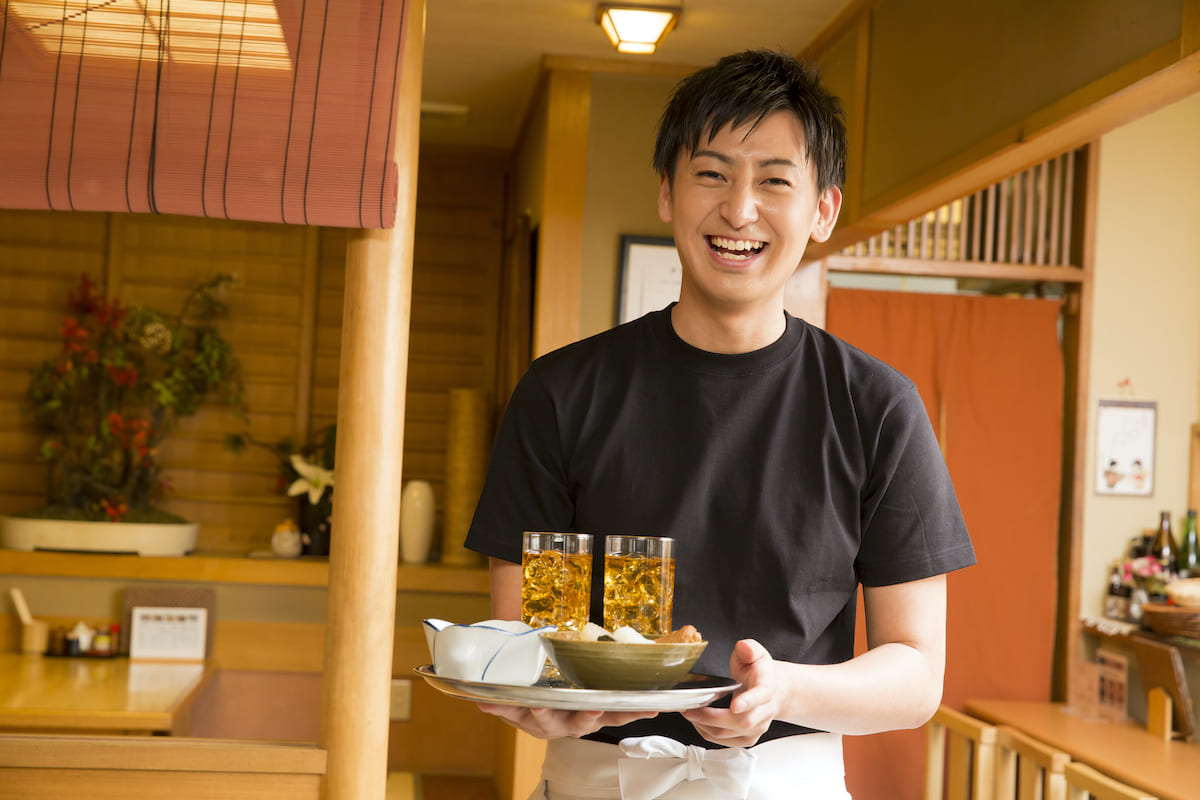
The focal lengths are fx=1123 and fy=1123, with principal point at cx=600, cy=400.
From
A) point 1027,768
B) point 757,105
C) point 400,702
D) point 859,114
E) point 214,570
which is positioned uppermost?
point 859,114

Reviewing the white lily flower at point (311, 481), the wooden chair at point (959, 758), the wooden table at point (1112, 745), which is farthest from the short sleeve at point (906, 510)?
the white lily flower at point (311, 481)

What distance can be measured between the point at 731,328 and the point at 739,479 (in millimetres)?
169

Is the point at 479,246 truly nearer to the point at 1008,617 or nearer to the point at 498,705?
the point at 1008,617

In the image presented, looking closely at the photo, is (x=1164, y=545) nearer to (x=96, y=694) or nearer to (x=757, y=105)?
(x=757, y=105)

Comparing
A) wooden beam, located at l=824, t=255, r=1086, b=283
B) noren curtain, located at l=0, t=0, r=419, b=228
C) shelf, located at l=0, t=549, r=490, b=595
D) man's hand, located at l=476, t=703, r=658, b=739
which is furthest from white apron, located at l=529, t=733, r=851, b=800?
wooden beam, located at l=824, t=255, r=1086, b=283

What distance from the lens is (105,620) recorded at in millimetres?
3953

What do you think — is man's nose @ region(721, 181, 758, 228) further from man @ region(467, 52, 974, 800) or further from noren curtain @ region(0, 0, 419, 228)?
noren curtain @ region(0, 0, 419, 228)

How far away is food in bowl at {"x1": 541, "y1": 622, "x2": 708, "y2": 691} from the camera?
38.1 inches

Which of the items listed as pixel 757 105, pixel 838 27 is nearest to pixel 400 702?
pixel 838 27

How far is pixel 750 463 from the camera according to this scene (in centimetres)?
121

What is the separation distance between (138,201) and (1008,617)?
318 cm

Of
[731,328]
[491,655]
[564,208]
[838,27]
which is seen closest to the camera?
[491,655]

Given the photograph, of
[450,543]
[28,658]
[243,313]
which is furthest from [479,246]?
[28,658]

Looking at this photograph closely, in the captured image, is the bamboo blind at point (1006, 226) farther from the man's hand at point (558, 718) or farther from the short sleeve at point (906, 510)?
the man's hand at point (558, 718)
